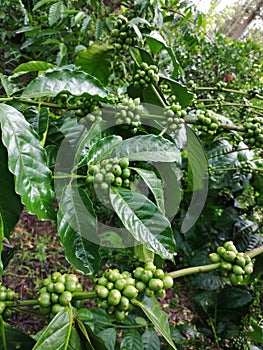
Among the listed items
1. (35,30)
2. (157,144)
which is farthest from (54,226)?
(157,144)

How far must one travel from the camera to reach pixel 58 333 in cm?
59

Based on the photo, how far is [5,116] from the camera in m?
0.63

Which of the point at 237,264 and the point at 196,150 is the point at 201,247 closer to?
the point at 196,150

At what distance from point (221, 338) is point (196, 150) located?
98 cm

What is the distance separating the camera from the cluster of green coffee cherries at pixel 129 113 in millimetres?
833

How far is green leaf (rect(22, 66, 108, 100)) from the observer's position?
721 mm

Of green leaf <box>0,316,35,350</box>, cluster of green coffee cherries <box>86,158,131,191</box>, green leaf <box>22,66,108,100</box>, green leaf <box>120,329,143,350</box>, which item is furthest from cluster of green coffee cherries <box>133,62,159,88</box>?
green leaf <box>120,329,143,350</box>

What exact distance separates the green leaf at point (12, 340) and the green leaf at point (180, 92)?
73cm

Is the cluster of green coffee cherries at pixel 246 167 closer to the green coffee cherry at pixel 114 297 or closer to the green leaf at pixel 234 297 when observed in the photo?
the green leaf at pixel 234 297

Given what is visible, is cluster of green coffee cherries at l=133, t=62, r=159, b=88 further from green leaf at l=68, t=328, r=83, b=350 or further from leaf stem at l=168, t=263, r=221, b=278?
green leaf at l=68, t=328, r=83, b=350

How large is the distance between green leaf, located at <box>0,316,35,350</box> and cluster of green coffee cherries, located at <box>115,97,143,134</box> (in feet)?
1.69

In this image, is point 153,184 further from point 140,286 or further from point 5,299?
point 5,299

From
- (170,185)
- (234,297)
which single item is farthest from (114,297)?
(234,297)

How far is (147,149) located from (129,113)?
0.14 meters
